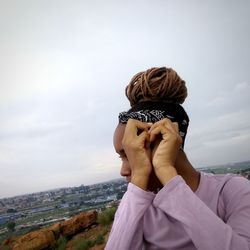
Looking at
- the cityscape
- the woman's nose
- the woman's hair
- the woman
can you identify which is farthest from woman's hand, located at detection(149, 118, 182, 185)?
the cityscape

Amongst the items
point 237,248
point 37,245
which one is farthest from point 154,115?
point 37,245

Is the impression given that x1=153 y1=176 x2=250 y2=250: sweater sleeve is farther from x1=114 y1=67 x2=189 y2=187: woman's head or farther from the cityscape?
the cityscape

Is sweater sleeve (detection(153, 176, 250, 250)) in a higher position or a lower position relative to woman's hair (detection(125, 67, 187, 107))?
lower

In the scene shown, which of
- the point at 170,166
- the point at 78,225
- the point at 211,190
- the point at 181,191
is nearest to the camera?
the point at 181,191

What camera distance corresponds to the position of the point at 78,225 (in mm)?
22328

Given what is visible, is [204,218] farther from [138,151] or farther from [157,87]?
[157,87]

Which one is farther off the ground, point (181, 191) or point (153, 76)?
point (153, 76)

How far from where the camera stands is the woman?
1.62 metres

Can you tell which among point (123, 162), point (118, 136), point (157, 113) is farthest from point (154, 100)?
point (123, 162)

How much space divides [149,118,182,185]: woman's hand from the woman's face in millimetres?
180

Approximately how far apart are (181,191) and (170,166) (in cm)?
17

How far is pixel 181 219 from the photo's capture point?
1.67m

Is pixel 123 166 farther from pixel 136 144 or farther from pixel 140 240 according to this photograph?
pixel 140 240

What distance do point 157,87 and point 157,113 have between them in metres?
0.23
